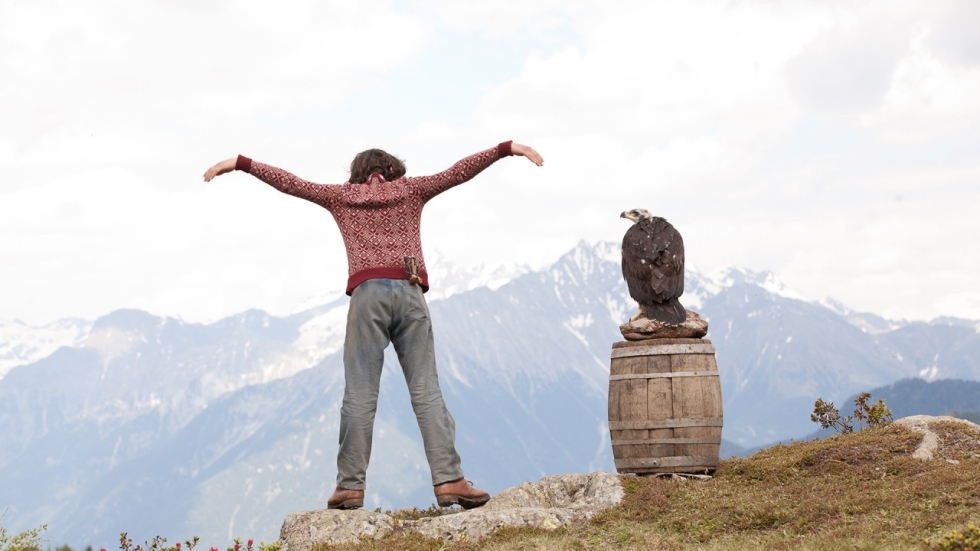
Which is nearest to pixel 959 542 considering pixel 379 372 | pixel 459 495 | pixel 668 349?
pixel 459 495

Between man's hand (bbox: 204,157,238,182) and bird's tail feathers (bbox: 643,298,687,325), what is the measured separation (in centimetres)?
645

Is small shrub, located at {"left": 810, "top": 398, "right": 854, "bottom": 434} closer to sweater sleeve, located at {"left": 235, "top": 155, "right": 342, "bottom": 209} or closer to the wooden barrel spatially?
the wooden barrel

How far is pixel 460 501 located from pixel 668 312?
4.74m

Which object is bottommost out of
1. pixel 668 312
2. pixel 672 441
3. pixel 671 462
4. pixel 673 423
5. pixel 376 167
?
pixel 671 462

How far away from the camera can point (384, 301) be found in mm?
10992

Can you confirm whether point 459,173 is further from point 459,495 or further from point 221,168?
point 459,495

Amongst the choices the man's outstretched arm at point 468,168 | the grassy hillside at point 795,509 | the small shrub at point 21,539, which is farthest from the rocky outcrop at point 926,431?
the small shrub at point 21,539

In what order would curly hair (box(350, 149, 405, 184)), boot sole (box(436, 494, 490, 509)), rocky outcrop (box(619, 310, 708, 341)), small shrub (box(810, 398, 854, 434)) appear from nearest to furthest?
boot sole (box(436, 494, 490, 509))
curly hair (box(350, 149, 405, 184))
rocky outcrop (box(619, 310, 708, 341))
small shrub (box(810, 398, 854, 434))

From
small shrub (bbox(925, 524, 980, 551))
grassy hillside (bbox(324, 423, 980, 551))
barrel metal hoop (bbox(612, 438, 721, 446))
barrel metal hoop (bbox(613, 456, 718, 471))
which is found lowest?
small shrub (bbox(925, 524, 980, 551))

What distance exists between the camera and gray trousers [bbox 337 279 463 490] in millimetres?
11023

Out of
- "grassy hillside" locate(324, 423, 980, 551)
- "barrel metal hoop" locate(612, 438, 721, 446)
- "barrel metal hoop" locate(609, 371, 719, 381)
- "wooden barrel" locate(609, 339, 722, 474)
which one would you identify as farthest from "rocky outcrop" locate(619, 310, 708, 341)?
"grassy hillside" locate(324, 423, 980, 551)

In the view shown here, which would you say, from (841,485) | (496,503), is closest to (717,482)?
(841,485)

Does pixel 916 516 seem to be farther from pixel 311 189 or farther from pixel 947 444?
pixel 311 189

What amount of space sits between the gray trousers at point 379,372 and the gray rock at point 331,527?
1.17ft
